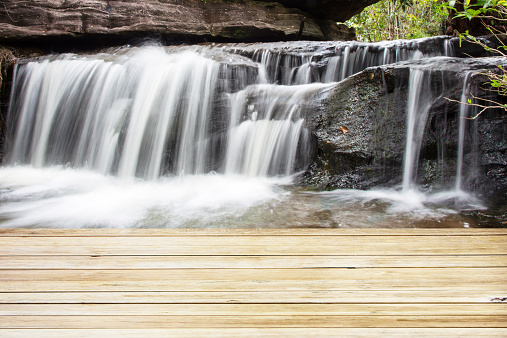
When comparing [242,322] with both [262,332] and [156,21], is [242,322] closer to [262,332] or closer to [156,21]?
[262,332]

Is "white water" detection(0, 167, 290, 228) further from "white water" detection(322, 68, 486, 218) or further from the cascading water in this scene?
Answer: "white water" detection(322, 68, 486, 218)

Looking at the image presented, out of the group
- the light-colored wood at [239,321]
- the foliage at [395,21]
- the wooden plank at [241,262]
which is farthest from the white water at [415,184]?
the foliage at [395,21]

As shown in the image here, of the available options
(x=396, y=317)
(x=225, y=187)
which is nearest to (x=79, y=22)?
(x=225, y=187)

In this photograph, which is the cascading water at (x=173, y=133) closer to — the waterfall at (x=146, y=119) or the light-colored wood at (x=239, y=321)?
the waterfall at (x=146, y=119)

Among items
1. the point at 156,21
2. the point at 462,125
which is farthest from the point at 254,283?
the point at 156,21

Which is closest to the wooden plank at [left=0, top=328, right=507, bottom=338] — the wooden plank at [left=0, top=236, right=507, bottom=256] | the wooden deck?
the wooden deck

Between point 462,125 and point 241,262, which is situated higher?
point 462,125

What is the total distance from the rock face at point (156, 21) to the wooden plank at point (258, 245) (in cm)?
672

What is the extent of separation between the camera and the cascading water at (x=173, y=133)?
346 centimetres

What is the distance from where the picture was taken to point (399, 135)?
4.02 metres

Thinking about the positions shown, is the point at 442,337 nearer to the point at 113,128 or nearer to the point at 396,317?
the point at 396,317

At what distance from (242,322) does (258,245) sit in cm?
69

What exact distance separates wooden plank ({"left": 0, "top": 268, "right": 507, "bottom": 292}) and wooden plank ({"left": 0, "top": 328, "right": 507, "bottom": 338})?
255 millimetres

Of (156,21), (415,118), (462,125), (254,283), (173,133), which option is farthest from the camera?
(156,21)
